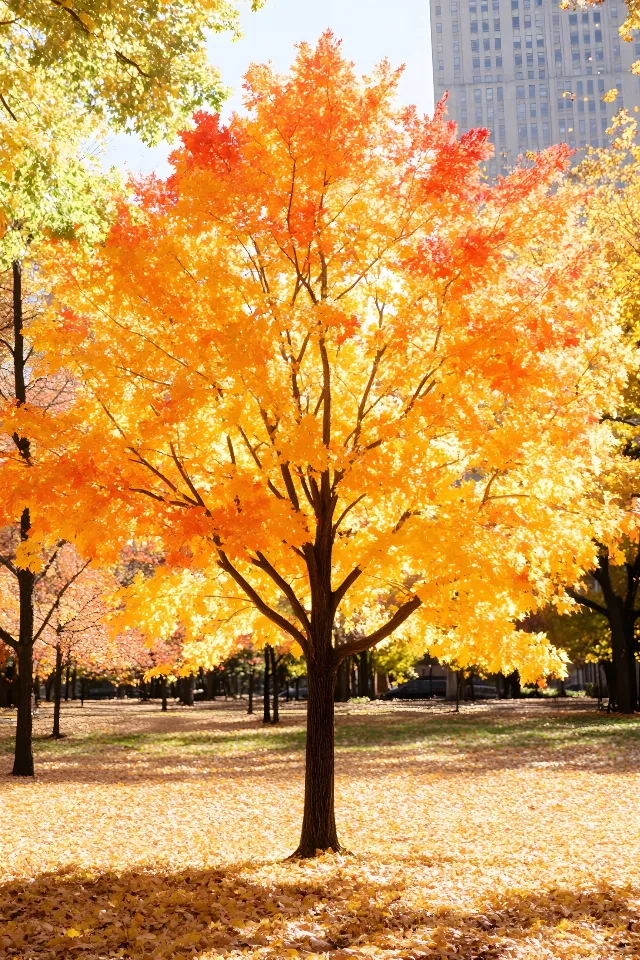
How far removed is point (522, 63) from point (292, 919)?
536 feet

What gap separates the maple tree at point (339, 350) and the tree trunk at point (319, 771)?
0.10ft

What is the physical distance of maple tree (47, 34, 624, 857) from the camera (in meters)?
8.30

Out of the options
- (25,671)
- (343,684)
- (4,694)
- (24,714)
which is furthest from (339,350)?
(4,694)

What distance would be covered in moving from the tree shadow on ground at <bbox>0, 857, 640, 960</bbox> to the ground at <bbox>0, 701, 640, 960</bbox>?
0.02m

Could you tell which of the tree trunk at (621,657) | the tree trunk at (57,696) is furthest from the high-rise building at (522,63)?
the tree trunk at (57,696)

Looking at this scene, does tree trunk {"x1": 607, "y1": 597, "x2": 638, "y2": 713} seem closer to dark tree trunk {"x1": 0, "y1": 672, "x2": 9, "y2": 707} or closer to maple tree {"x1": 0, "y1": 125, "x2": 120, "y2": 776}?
maple tree {"x1": 0, "y1": 125, "x2": 120, "y2": 776}

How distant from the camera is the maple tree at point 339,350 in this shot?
8305mm

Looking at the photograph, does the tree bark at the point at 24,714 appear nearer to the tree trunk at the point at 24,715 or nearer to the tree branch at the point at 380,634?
the tree trunk at the point at 24,715

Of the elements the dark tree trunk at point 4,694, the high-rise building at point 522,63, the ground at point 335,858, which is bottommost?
the dark tree trunk at point 4,694

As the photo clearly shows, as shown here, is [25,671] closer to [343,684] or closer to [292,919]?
[292,919]

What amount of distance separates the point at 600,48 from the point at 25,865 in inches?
6513

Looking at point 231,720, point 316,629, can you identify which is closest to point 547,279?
point 316,629

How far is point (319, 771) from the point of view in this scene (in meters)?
9.51

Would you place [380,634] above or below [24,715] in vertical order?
above
